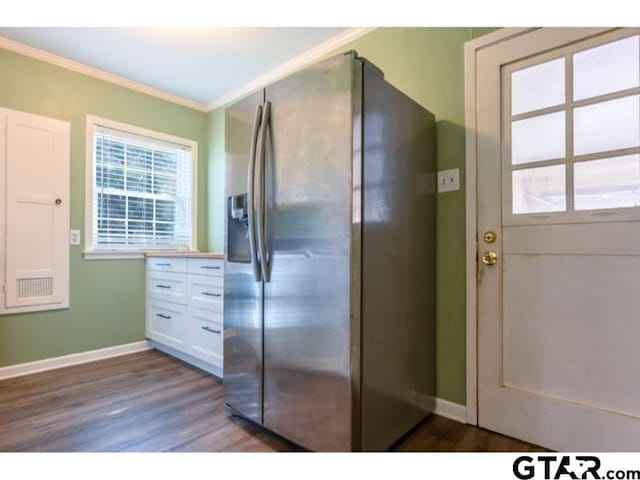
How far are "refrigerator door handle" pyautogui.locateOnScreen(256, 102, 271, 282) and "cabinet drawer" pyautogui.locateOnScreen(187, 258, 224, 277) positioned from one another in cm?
85

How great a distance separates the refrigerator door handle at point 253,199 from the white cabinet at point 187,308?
793 mm

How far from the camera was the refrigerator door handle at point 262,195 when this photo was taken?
1562 mm

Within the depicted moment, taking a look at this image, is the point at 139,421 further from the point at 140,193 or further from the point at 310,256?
the point at 140,193

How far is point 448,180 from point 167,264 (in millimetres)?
2294

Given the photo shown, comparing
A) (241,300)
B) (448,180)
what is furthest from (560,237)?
→ (241,300)

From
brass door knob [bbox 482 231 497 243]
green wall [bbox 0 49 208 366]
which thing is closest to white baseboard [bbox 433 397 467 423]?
brass door knob [bbox 482 231 497 243]

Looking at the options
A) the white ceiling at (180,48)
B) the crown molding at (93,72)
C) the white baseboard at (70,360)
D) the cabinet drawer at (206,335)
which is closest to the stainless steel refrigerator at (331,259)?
the cabinet drawer at (206,335)

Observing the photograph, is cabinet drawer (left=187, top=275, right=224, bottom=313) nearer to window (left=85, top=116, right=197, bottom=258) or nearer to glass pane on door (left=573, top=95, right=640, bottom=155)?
window (left=85, top=116, right=197, bottom=258)

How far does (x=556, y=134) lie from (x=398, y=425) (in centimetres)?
152

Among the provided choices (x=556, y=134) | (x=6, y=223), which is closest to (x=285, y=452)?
Result: (x=556, y=134)

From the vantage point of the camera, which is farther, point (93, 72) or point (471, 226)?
point (93, 72)

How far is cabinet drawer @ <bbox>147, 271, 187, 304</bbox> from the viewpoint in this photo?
A: 2670 mm

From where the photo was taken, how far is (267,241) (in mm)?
1568

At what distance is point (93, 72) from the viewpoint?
109 inches
